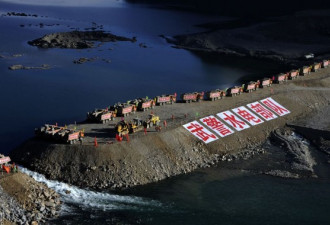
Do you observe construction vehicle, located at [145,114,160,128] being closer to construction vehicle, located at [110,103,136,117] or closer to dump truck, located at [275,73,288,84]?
construction vehicle, located at [110,103,136,117]

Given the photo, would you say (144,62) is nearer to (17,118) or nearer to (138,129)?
(17,118)

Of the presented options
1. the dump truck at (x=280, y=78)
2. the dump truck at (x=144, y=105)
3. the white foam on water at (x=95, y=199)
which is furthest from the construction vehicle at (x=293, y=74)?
the white foam on water at (x=95, y=199)

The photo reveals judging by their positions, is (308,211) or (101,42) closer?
(308,211)

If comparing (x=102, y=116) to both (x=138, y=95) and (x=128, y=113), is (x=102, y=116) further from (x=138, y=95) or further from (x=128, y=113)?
(x=138, y=95)

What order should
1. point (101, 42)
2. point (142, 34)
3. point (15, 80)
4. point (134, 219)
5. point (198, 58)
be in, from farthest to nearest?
→ point (142, 34) → point (101, 42) → point (198, 58) → point (15, 80) → point (134, 219)

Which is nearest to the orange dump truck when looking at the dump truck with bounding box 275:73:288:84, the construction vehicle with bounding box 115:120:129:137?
the dump truck with bounding box 275:73:288:84

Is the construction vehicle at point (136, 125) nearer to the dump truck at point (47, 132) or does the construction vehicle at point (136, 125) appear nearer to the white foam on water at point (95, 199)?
the dump truck at point (47, 132)

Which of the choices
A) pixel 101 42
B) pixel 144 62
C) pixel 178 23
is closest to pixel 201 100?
pixel 144 62

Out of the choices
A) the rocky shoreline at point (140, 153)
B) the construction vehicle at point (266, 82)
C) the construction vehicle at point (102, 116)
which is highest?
the construction vehicle at point (266, 82)
